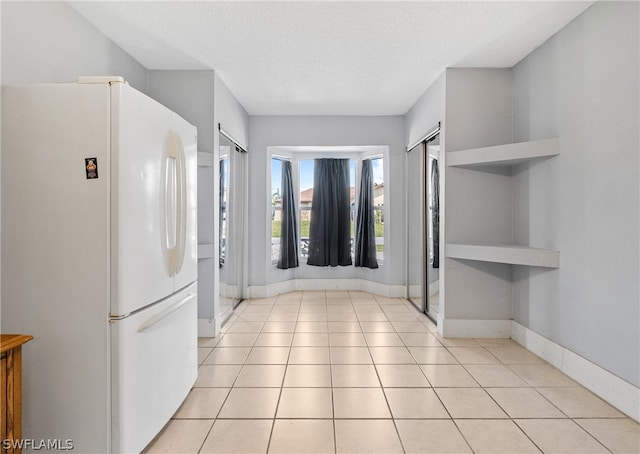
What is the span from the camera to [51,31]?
1.96m

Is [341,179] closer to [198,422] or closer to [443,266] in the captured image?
[443,266]

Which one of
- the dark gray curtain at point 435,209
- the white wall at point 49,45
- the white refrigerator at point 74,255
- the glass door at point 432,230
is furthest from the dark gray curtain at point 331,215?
the white refrigerator at point 74,255

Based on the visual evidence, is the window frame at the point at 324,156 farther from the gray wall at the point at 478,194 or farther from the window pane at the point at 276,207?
the gray wall at the point at 478,194

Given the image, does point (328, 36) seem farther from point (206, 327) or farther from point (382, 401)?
point (206, 327)

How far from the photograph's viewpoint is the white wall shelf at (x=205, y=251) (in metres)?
2.97

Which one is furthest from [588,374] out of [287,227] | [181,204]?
[287,227]

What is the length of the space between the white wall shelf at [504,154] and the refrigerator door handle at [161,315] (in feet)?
8.36

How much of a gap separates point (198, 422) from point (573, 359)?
255 centimetres

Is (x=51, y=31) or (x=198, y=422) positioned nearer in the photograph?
(x=198, y=422)

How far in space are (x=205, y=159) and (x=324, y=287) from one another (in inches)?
111

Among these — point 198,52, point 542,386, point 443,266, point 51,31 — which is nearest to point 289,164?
point 198,52

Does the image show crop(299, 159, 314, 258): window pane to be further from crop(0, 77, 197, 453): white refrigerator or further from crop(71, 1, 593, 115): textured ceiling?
crop(0, 77, 197, 453): white refrigerator

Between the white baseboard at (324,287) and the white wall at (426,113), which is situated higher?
the white wall at (426,113)

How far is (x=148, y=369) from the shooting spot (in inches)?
61.0
